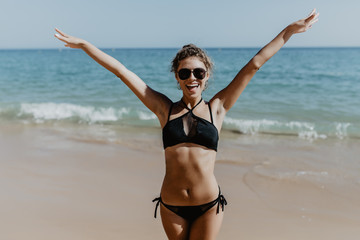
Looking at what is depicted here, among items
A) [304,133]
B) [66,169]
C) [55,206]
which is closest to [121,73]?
[55,206]

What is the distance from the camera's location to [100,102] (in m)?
16.3

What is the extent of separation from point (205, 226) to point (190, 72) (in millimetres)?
1206

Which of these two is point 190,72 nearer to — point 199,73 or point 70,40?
point 199,73

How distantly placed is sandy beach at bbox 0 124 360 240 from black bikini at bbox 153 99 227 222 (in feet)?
6.50

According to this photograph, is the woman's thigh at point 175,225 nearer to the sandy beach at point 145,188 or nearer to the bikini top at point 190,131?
the bikini top at point 190,131

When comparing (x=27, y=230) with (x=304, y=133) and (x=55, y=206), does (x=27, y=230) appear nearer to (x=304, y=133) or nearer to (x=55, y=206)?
(x=55, y=206)

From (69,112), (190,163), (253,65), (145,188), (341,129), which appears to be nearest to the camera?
(190,163)

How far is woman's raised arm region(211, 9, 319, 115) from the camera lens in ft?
9.36

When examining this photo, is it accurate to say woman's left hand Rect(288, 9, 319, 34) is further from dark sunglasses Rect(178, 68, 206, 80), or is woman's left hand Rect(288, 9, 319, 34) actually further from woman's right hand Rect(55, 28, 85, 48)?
woman's right hand Rect(55, 28, 85, 48)

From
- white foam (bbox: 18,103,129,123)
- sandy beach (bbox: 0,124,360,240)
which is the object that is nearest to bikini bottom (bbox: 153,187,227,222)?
sandy beach (bbox: 0,124,360,240)

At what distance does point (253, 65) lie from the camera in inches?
112

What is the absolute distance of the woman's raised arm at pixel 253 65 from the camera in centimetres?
285

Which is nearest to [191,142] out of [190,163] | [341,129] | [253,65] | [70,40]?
[190,163]

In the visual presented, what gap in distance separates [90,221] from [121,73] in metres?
2.77
